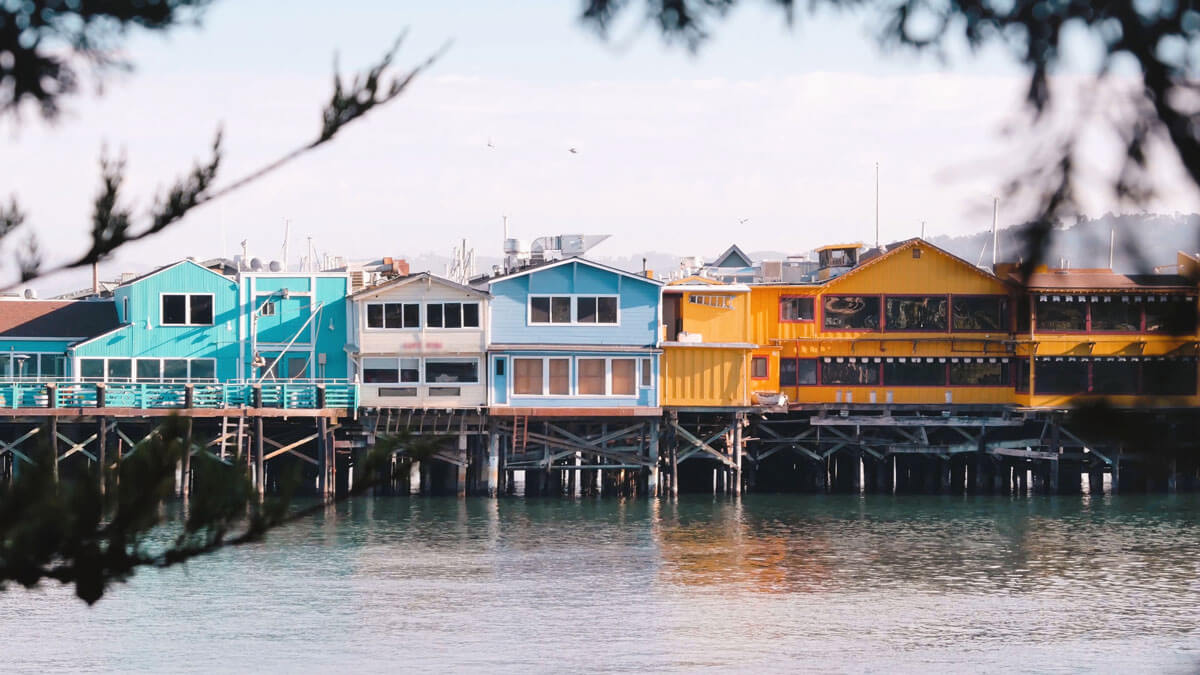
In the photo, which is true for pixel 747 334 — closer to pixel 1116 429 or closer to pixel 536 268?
pixel 536 268

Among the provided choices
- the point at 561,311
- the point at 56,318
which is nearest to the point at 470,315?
the point at 561,311

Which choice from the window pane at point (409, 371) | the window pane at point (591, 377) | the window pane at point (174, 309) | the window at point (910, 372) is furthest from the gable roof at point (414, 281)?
the window at point (910, 372)

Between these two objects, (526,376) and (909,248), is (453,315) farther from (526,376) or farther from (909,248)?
(909,248)

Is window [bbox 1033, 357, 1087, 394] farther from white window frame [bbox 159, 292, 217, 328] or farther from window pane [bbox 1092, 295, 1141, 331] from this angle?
white window frame [bbox 159, 292, 217, 328]

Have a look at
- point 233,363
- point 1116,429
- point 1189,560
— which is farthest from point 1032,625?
point 233,363

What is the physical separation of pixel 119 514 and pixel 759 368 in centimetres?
4517

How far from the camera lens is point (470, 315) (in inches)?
1978

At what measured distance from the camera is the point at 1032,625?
30.4 metres

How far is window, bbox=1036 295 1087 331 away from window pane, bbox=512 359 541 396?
56.1ft

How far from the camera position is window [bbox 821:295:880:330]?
5322 cm

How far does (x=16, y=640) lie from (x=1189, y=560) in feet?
89.5

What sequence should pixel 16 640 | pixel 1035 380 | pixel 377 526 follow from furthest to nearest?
pixel 1035 380
pixel 377 526
pixel 16 640

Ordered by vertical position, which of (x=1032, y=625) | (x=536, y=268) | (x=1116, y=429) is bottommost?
(x=1032, y=625)

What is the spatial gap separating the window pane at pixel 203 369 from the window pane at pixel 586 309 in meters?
12.1
